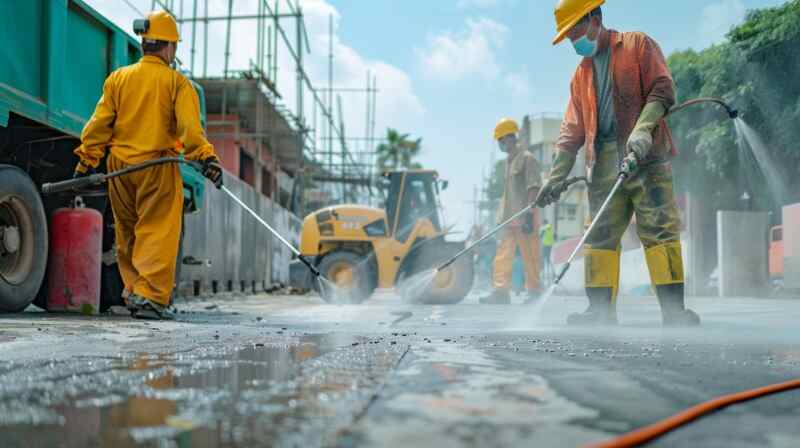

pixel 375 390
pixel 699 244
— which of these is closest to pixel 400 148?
pixel 699 244

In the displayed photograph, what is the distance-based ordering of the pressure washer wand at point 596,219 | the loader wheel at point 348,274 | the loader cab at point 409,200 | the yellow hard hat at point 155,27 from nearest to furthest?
the pressure washer wand at point 596,219, the yellow hard hat at point 155,27, the loader wheel at point 348,274, the loader cab at point 409,200

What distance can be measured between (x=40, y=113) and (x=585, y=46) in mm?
3686

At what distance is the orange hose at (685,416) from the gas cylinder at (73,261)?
5154 mm

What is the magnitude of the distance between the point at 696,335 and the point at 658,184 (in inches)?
43.0

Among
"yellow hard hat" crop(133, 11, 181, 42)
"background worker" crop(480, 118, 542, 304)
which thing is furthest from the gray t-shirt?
"background worker" crop(480, 118, 542, 304)

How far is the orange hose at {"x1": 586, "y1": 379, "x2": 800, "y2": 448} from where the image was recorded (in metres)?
1.37

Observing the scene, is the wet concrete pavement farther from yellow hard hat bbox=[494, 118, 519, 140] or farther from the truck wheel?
yellow hard hat bbox=[494, 118, 519, 140]

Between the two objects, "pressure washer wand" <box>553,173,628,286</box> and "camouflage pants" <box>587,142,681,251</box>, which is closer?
"pressure washer wand" <box>553,173,628,286</box>

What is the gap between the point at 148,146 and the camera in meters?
5.32

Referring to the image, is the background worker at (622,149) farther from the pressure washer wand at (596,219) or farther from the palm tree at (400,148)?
the palm tree at (400,148)

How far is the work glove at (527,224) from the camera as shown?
32.1ft

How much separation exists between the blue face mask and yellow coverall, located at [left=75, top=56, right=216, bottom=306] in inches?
97.2

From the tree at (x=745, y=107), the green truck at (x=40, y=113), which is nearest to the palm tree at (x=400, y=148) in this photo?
the tree at (x=745, y=107)

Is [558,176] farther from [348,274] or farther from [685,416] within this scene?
[348,274]
